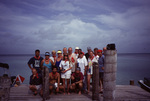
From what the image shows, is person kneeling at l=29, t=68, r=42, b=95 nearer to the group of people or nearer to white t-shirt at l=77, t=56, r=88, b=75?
the group of people

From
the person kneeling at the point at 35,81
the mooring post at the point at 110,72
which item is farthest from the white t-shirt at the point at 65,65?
the mooring post at the point at 110,72

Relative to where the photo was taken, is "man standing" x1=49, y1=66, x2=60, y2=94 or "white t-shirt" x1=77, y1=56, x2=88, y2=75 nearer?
"man standing" x1=49, y1=66, x2=60, y2=94

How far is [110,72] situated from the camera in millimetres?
3576

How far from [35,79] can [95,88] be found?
9.99 ft

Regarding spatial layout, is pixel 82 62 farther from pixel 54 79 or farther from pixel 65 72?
pixel 54 79

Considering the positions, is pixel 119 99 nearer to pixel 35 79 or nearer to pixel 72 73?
pixel 72 73

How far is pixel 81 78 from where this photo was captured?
609cm

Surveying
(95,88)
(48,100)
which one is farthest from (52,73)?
(95,88)

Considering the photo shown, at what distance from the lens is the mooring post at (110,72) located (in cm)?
356

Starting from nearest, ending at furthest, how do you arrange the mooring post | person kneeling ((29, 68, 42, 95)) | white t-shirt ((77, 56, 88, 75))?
1. the mooring post
2. person kneeling ((29, 68, 42, 95))
3. white t-shirt ((77, 56, 88, 75))

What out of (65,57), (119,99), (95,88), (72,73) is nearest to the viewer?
(95,88)

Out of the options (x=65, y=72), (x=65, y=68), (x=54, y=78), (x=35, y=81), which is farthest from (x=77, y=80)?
(x=35, y=81)

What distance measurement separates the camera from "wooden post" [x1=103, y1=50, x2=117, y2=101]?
356 centimetres

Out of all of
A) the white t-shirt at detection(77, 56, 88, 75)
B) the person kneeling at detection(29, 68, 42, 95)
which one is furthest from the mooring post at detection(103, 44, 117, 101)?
the person kneeling at detection(29, 68, 42, 95)
